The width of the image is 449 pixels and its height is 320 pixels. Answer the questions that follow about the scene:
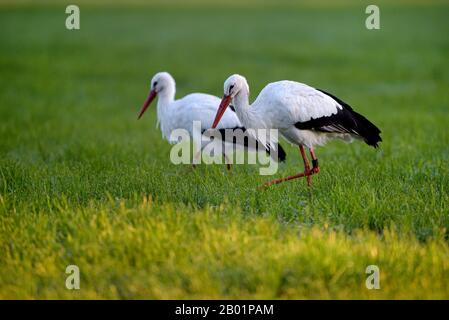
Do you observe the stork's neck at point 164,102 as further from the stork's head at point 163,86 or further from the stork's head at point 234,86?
the stork's head at point 234,86

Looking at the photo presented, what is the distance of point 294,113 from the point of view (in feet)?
24.7

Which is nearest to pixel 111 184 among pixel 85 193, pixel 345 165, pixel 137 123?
pixel 85 193

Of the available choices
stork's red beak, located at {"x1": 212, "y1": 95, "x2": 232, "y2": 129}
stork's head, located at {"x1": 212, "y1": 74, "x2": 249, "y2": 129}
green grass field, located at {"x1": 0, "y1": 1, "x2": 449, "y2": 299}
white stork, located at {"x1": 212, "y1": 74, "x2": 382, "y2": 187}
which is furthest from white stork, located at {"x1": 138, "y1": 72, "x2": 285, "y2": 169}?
stork's head, located at {"x1": 212, "y1": 74, "x2": 249, "y2": 129}

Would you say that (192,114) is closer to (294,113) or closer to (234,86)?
(234,86)

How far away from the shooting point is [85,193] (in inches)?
277

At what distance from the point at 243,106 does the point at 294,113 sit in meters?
0.57

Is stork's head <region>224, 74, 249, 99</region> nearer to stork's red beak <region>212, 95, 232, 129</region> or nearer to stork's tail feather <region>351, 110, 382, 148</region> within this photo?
Answer: stork's red beak <region>212, 95, 232, 129</region>

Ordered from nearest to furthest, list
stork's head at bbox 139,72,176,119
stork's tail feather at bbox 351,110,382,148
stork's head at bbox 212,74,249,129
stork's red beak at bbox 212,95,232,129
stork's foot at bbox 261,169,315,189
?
stork's foot at bbox 261,169,315,189, stork's head at bbox 212,74,249,129, stork's red beak at bbox 212,95,232,129, stork's tail feather at bbox 351,110,382,148, stork's head at bbox 139,72,176,119

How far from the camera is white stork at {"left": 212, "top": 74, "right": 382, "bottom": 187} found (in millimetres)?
7543

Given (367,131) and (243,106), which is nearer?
(243,106)

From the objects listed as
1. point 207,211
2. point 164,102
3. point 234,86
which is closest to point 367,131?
point 234,86

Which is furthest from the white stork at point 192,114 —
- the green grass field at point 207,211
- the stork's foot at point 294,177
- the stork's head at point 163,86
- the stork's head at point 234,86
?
the stork's head at point 234,86

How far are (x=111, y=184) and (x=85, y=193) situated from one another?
44cm

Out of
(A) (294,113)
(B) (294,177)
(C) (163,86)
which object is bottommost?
(B) (294,177)
